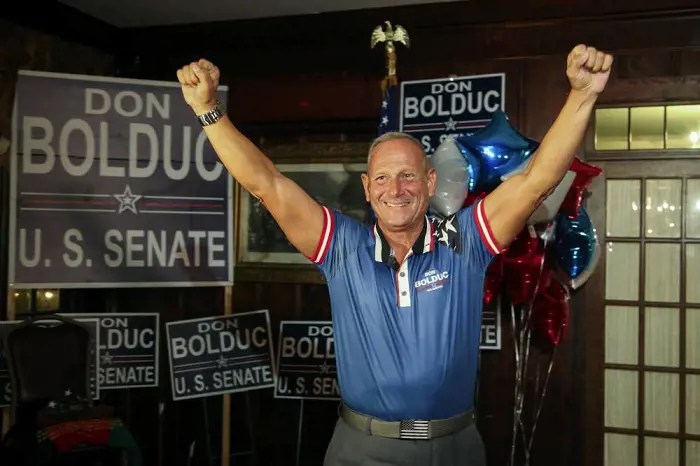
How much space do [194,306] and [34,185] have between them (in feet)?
4.13

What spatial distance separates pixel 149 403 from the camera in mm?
3957

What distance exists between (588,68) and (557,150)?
0.20 meters

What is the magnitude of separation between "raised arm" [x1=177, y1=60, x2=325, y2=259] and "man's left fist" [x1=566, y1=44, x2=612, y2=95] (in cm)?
70

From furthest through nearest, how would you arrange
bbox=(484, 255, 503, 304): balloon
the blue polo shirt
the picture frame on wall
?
the picture frame on wall < bbox=(484, 255, 503, 304): balloon < the blue polo shirt

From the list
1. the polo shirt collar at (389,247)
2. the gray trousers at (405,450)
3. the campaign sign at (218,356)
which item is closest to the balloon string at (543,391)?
the campaign sign at (218,356)

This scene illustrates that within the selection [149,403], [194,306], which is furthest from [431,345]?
[149,403]

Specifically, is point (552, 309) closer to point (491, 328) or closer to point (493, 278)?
point (493, 278)

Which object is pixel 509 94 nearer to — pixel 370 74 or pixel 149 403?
pixel 370 74

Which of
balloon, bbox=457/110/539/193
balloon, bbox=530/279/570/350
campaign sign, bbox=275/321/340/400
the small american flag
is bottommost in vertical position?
campaign sign, bbox=275/321/340/400

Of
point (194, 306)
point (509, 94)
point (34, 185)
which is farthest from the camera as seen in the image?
point (194, 306)

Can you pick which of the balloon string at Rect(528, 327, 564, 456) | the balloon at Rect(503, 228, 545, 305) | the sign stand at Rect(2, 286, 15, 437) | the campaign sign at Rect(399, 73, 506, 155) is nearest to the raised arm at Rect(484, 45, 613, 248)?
the balloon at Rect(503, 228, 545, 305)

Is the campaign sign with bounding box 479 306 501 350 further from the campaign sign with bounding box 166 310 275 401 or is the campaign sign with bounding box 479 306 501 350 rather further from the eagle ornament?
the eagle ornament

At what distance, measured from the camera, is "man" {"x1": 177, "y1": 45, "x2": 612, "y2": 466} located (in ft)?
5.07

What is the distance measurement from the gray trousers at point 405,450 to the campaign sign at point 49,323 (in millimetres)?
1986
